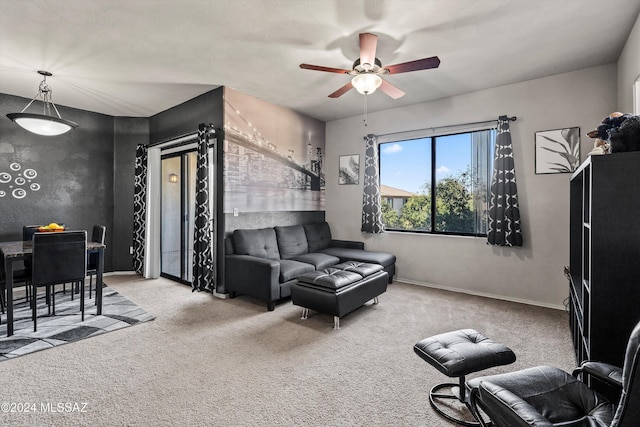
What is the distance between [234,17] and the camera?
8.59 feet

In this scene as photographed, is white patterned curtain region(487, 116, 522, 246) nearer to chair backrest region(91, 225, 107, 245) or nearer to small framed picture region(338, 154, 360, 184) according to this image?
small framed picture region(338, 154, 360, 184)

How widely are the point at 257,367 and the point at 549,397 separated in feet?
6.15

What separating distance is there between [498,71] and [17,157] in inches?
262

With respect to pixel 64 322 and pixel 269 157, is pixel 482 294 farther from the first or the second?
pixel 64 322

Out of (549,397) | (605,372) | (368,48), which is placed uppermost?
(368,48)

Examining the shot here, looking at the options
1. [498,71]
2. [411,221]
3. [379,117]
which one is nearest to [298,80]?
[379,117]

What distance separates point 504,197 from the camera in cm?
402

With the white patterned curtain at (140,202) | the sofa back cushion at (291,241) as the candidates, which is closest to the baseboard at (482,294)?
the sofa back cushion at (291,241)

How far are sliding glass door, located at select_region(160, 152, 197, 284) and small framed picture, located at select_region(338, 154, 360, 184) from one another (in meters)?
2.53

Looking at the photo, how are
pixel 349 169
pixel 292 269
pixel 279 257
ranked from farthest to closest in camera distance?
pixel 349 169
pixel 279 257
pixel 292 269

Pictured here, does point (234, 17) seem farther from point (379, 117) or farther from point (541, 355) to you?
point (541, 355)

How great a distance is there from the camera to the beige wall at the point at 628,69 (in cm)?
264

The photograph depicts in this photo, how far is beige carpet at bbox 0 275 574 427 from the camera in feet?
6.23

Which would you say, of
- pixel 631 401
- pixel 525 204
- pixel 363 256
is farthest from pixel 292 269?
pixel 631 401
